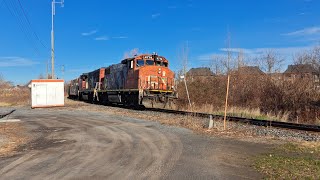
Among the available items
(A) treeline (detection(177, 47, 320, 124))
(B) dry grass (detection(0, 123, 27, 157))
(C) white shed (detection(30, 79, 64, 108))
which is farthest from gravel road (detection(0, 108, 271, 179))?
(C) white shed (detection(30, 79, 64, 108))

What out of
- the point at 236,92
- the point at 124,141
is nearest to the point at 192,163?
the point at 124,141

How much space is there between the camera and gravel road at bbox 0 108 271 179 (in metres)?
5.87

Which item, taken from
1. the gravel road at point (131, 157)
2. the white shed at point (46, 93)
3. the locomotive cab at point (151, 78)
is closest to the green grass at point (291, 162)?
the gravel road at point (131, 157)

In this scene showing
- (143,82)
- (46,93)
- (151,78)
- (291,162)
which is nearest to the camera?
(291,162)

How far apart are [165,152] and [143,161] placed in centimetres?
108

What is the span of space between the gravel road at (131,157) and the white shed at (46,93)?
17.7m

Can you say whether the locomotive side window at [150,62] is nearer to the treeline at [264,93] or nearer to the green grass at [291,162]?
the treeline at [264,93]

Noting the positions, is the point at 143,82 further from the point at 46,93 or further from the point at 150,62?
the point at 46,93

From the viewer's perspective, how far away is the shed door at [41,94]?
2759 centimetres

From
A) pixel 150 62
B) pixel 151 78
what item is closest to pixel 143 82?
pixel 151 78

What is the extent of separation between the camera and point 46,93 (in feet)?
92.2

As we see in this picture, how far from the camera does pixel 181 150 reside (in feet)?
26.6

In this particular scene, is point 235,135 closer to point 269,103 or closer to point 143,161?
point 143,161

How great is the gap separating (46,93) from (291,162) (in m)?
25.0
